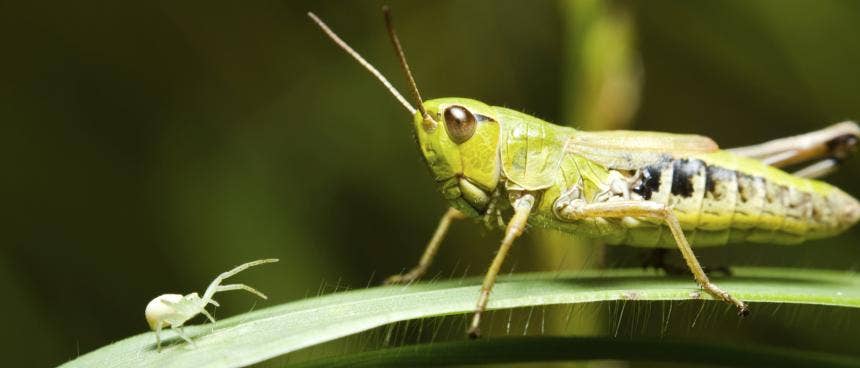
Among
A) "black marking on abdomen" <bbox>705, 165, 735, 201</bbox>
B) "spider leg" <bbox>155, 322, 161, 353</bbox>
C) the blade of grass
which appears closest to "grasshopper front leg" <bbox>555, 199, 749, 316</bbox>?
"black marking on abdomen" <bbox>705, 165, 735, 201</bbox>

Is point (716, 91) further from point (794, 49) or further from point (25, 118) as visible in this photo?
point (25, 118)

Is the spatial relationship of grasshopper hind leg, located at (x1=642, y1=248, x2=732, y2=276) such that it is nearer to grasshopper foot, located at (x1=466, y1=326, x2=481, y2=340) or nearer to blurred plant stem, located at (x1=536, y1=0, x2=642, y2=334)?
blurred plant stem, located at (x1=536, y1=0, x2=642, y2=334)

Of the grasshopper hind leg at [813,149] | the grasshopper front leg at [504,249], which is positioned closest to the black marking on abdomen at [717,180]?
the grasshopper hind leg at [813,149]

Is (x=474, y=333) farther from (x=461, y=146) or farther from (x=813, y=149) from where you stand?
(x=813, y=149)

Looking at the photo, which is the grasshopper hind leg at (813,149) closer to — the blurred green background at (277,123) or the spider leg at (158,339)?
the blurred green background at (277,123)

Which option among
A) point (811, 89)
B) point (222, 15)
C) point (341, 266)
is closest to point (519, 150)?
point (341, 266)

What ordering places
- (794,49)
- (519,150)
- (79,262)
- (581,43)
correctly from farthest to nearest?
1. (79,262)
2. (794,49)
3. (581,43)
4. (519,150)
